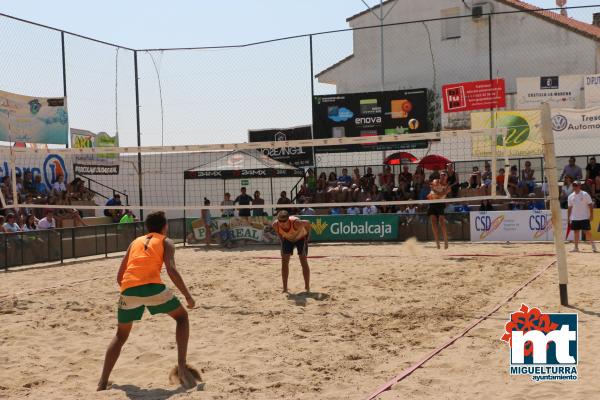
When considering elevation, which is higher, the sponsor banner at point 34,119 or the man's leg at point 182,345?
the sponsor banner at point 34,119

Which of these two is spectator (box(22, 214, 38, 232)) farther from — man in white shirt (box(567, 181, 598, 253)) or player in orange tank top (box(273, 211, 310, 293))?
man in white shirt (box(567, 181, 598, 253))

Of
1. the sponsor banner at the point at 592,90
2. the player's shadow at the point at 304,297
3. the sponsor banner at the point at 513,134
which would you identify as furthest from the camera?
the sponsor banner at the point at 513,134

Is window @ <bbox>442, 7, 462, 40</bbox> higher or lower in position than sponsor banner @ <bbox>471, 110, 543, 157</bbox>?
higher

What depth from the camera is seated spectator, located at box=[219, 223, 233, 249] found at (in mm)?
17484

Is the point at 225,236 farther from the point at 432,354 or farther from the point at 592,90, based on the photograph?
the point at 432,354

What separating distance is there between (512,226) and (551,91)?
18.3ft

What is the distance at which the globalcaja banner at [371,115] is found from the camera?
63.7ft

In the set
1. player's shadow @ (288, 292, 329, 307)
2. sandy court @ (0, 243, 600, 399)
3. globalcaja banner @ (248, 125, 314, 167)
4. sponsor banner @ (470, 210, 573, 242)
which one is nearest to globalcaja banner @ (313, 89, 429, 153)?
globalcaja banner @ (248, 125, 314, 167)

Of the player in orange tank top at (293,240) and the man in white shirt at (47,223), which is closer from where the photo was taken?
the player in orange tank top at (293,240)

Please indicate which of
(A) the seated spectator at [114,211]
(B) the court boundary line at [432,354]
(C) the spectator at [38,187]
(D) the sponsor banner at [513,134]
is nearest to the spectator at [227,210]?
(A) the seated spectator at [114,211]

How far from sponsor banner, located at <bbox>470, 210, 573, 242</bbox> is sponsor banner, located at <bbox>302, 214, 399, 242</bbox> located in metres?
2.00

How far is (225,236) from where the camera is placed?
1755 cm

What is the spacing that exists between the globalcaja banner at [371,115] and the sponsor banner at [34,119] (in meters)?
7.03

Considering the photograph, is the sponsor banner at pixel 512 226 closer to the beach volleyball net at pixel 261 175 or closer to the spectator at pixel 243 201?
the beach volleyball net at pixel 261 175
